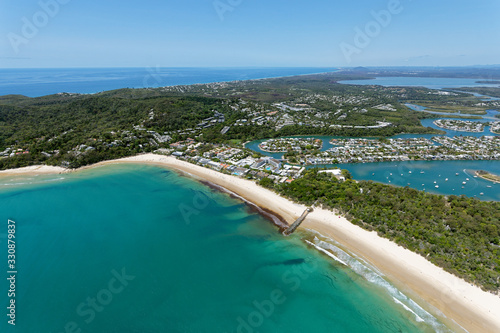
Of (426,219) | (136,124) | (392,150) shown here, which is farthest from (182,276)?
(392,150)

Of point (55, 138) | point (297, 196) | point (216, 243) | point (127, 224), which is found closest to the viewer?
point (216, 243)

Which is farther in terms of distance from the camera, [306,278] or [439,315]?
[306,278]

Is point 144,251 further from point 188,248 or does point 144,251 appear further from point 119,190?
point 119,190


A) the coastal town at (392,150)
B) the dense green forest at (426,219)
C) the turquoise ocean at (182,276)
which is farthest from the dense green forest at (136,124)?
the dense green forest at (426,219)

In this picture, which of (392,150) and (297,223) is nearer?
(297,223)

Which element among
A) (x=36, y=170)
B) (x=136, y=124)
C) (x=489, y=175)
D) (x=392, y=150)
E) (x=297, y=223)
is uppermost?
(x=136, y=124)

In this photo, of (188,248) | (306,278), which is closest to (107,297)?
(188,248)

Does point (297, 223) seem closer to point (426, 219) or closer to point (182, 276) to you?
point (182, 276)

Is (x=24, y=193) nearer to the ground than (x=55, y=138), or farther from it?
nearer to the ground
